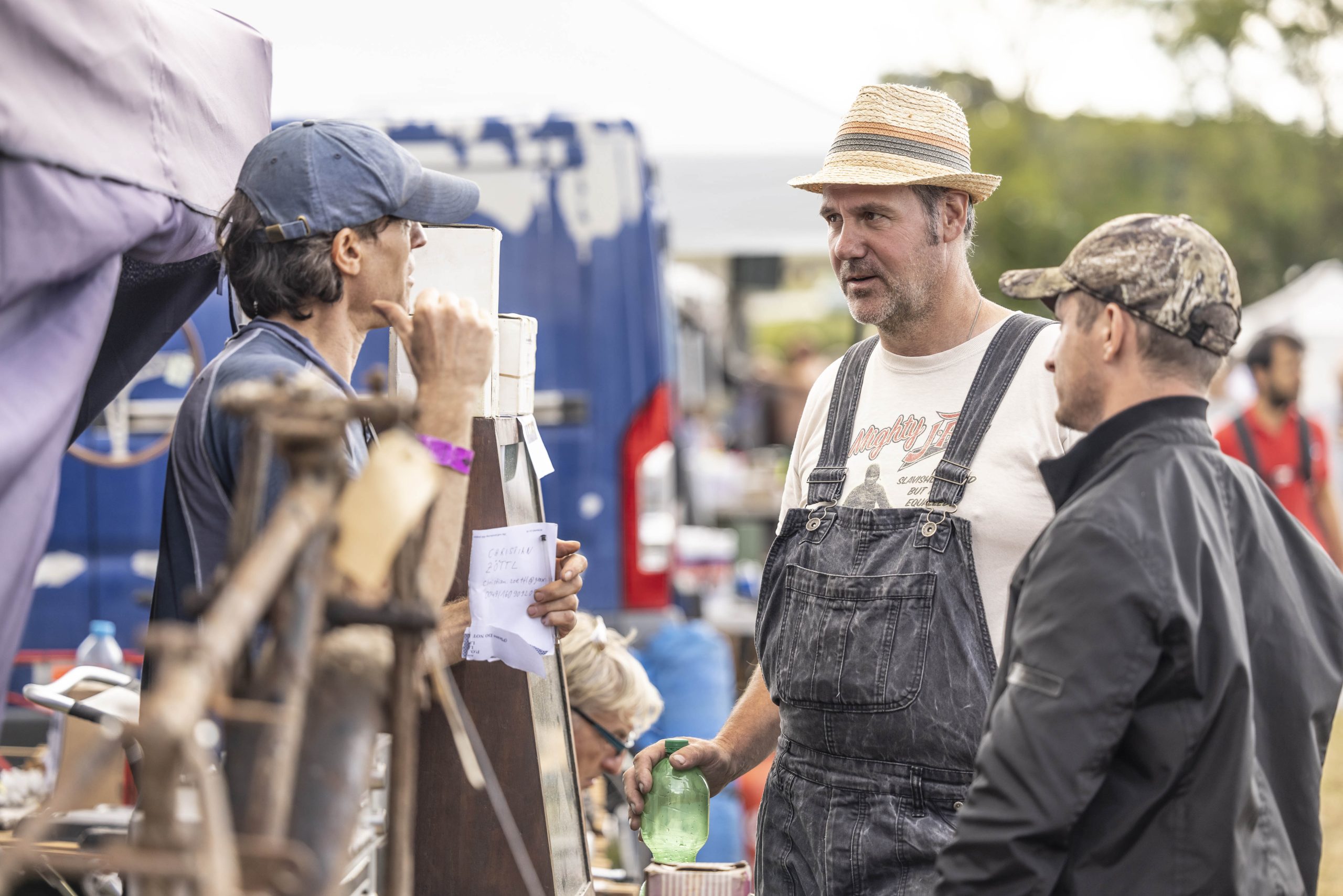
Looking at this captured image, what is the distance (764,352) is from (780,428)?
23.7m

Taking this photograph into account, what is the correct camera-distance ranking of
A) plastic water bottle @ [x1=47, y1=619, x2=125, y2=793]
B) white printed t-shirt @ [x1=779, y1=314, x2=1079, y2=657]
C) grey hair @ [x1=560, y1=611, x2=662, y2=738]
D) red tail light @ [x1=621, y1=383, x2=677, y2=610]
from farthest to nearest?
red tail light @ [x1=621, y1=383, x2=677, y2=610] < plastic water bottle @ [x1=47, y1=619, x2=125, y2=793] < grey hair @ [x1=560, y1=611, x2=662, y2=738] < white printed t-shirt @ [x1=779, y1=314, x2=1079, y2=657]

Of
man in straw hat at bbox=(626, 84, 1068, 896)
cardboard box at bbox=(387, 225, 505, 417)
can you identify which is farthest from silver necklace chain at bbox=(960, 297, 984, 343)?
cardboard box at bbox=(387, 225, 505, 417)

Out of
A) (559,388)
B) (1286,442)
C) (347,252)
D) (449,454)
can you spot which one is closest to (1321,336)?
(1286,442)

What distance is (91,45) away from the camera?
1733 millimetres

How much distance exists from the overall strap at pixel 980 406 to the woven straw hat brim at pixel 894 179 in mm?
298

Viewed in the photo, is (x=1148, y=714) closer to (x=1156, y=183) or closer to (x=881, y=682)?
(x=881, y=682)

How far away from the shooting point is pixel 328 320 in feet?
→ 6.39

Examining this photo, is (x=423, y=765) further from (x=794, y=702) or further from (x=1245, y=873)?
(x=1245, y=873)

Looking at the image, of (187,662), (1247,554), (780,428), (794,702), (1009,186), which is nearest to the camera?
(187,662)

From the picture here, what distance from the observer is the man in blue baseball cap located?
1661 mm

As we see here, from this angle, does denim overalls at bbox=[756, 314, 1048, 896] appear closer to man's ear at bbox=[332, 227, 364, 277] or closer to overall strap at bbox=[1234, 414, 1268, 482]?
man's ear at bbox=[332, 227, 364, 277]

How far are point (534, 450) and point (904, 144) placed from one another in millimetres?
918

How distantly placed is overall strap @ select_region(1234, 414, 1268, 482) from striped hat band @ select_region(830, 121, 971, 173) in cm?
507

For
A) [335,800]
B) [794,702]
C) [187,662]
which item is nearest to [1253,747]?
[794,702]
